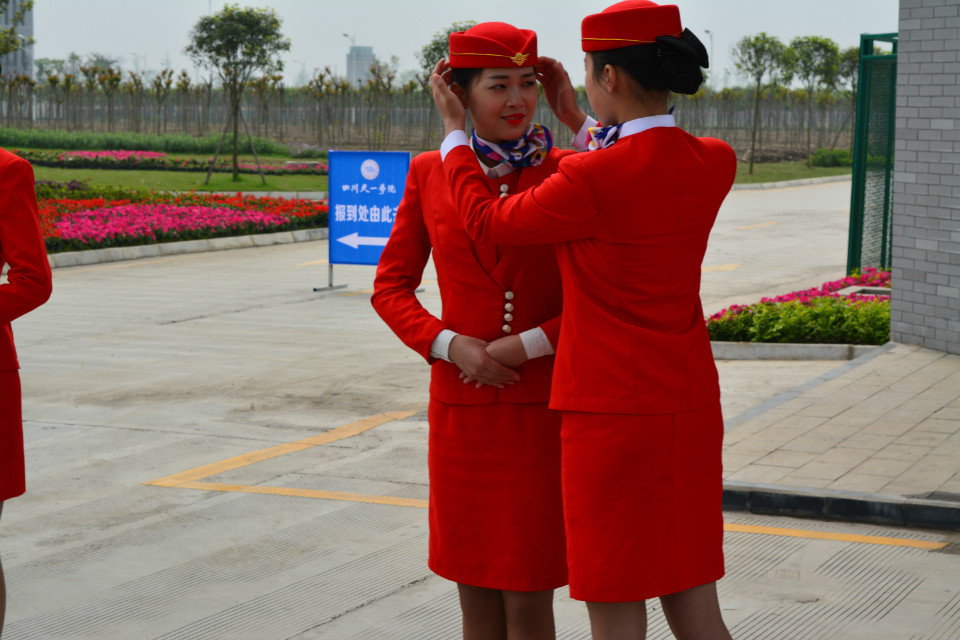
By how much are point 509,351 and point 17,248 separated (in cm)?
146

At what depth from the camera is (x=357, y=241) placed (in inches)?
551

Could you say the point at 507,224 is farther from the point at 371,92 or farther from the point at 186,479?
the point at 371,92

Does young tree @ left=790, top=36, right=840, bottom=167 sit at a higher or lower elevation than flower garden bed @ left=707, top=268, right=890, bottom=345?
higher

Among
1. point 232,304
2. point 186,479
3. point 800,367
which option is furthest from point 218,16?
point 186,479

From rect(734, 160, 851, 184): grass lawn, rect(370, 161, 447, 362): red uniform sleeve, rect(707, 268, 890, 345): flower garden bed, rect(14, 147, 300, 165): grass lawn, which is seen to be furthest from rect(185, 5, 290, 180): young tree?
rect(370, 161, 447, 362): red uniform sleeve

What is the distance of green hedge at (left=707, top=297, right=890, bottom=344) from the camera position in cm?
1008

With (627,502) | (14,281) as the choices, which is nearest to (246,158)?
(14,281)

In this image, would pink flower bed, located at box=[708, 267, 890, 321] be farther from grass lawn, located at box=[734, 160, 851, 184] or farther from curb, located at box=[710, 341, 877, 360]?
grass lawn, located at box=[734, 160, 851, 184]

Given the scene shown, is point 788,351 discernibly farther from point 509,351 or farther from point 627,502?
point 627,502

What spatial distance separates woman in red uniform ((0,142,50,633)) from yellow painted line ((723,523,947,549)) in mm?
3100

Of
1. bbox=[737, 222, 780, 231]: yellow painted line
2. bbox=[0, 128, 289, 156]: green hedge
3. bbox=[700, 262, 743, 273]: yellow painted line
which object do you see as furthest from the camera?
bbox=[0, 128, 289, 156]: green hedge

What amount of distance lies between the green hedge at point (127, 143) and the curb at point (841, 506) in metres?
36.4

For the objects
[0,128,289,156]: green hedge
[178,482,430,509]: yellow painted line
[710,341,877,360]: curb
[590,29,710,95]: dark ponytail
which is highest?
[0,128,289,156]: green hedge

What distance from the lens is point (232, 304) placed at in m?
12.9
